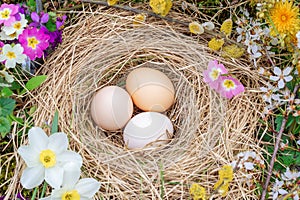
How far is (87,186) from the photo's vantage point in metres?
1.44

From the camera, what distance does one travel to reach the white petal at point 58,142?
56.7 inches

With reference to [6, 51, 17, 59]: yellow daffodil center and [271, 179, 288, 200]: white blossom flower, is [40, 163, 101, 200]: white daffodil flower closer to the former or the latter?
[6, 51, 17, 59]: yellow daffodil center

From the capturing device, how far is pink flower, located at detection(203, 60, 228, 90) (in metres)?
1.67

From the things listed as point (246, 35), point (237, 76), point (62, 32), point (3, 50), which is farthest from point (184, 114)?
point (3, 50)

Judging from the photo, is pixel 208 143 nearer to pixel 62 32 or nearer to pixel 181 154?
pixel 181 154

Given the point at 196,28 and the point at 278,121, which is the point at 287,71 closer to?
the point at 278,121

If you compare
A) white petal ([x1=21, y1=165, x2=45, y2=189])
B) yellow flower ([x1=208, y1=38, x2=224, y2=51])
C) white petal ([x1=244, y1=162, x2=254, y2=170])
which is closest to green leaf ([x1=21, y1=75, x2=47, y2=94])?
white petal ([x1=21, y1=165, x2=45, y2=189])

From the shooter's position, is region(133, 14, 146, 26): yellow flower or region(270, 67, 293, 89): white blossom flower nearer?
region(270, 67, 293, 89): white blossom flower

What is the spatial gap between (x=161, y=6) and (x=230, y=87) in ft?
1.00

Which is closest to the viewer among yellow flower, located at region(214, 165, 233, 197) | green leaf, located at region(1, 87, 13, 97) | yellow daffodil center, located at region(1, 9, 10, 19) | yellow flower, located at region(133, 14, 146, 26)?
yellow flower, located at region(214, 165, 233, 197)

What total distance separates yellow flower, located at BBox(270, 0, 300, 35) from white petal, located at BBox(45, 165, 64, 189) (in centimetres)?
70

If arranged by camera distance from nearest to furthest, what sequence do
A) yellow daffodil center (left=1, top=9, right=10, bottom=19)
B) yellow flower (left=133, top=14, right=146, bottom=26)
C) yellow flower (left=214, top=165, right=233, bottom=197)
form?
yellow flower (left=214, top=165, right=233, bottom=197) < yellow daffodil center (left=1, top=9, right=10, bottom=19) < yellow flower (left=133, top=14, right=146, bottom=26)

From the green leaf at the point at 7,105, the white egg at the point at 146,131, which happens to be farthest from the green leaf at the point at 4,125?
the white egg at the point at 146,131

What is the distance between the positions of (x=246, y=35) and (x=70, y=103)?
0.56 m
